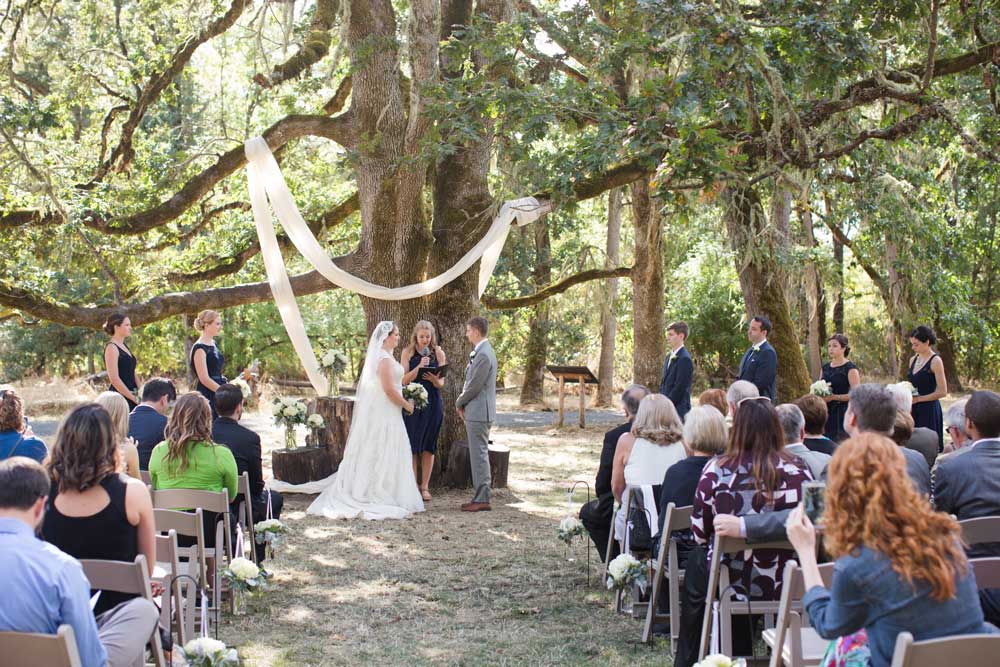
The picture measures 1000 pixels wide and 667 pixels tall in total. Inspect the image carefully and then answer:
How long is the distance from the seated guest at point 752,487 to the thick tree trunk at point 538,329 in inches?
593

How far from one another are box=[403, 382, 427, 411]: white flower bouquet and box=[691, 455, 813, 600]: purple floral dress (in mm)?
5259

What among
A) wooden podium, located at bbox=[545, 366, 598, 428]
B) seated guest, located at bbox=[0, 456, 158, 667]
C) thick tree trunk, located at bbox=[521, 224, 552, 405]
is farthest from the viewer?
thick tree trunk, located at bbox=[521, 224, 552, 405]

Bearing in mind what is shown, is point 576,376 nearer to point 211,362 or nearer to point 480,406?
point 480,406

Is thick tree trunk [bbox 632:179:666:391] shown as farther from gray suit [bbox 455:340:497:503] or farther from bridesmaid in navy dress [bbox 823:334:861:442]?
gray suit [bbox 455:340:497:503]

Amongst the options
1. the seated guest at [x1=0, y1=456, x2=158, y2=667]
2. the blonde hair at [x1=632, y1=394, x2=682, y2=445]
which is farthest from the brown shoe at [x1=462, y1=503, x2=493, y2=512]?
the seated guest at [x1=0, y1=456, x2=158, y2=667]

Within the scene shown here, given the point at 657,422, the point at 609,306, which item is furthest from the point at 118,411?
the point at 609,306

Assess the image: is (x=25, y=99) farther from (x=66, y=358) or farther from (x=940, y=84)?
(x=66, y=358)

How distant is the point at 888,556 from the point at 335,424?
7.93 metres

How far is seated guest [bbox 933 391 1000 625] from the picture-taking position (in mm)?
3801

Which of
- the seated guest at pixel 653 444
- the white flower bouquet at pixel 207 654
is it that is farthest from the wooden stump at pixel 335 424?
the white flower bouquet at pixel 207 654

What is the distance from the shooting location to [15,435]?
5.20 metres

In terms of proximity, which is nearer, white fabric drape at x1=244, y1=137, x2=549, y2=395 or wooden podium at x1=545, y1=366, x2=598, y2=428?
white fabric drape at x1=244, y1=137, x2=549, y2=395

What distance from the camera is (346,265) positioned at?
417 inches

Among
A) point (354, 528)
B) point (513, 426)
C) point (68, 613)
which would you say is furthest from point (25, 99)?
point (68, 613)
